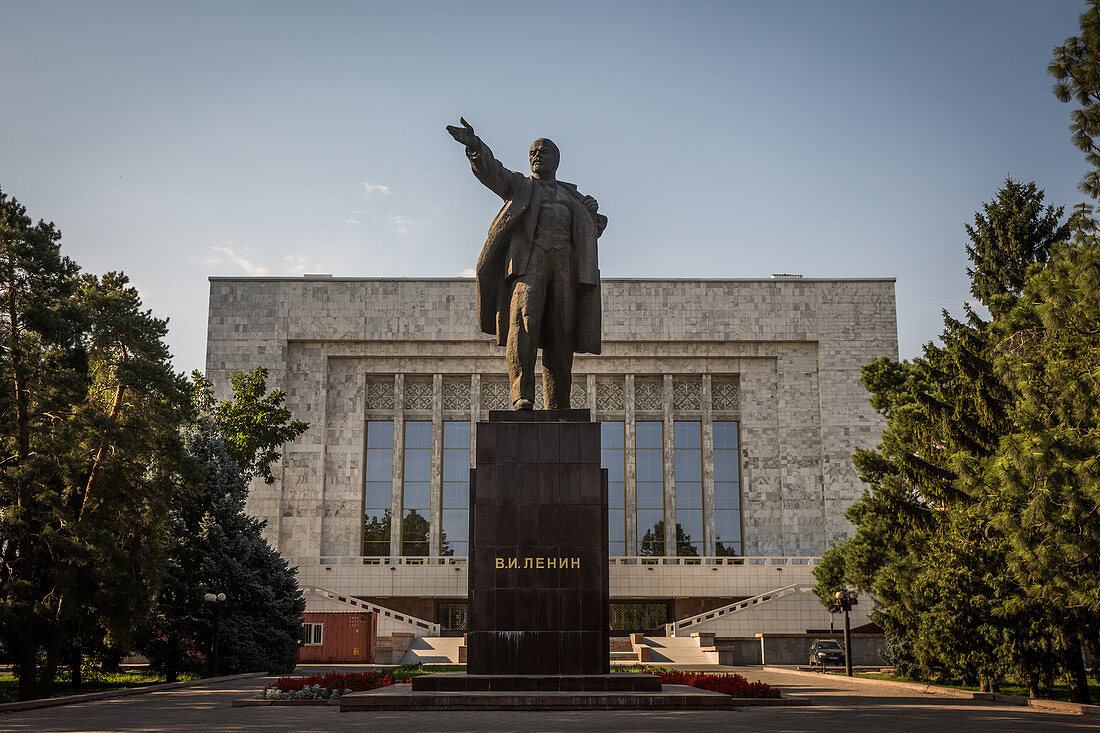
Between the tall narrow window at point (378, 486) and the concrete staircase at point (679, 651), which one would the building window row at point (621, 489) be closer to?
the tall narrow window at point (378, 486)

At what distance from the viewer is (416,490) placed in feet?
145

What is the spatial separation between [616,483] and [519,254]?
34.0 metres

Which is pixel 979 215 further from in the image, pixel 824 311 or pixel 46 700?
pixel 824 311

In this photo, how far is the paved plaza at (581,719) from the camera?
7879 mm

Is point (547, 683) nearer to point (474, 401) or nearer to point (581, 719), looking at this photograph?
point (581, 719)

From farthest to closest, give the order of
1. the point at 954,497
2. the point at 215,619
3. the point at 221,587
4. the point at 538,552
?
the point at 221,587 → the point at 215,619 → the point at 954,497 → the point at 538,552

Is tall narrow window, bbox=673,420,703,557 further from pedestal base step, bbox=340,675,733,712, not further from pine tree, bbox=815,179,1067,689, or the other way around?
pedestal base step, bbox=340,675,733,712

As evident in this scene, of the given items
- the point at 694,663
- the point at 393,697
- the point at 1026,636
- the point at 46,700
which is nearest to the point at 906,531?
the point at 1026,636

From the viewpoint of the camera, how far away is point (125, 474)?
17.7 meters

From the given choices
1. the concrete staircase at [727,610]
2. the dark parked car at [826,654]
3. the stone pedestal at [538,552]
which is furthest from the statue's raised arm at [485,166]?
the concrete staircase at [727,610]

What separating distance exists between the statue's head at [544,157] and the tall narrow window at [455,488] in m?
32.8

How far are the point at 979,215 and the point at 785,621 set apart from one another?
69.2 ft

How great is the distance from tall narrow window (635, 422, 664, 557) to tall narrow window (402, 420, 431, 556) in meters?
9.75

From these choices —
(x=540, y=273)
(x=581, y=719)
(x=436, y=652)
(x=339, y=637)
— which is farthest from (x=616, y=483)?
(x=581, y=719)
